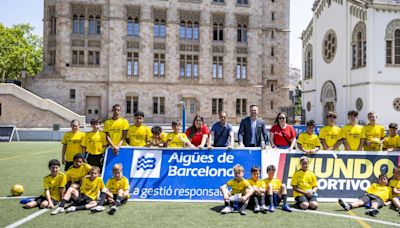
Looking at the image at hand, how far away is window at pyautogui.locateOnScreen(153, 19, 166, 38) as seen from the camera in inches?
1614

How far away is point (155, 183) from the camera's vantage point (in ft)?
29.5

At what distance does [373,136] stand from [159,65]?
1309 inches

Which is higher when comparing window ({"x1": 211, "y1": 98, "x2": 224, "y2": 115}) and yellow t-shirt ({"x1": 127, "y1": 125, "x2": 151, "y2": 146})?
window ({"x1": 211, "y1": 98, "x2": 224, "y2": 115})

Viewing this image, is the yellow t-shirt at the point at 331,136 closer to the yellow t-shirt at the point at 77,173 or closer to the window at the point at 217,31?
the yellow t-shirt at the point at 77,173

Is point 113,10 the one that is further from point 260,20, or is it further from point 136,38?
point 260,20

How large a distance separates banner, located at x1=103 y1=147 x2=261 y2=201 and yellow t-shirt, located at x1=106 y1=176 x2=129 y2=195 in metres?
0.59

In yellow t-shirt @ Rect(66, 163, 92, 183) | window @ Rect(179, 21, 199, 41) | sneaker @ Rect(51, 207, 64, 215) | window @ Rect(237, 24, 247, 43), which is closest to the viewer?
sneaker @ Rect(51, 207, 64, 215)

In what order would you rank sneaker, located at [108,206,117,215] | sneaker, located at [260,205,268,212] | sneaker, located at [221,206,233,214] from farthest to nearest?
sneaker, located at [260,205,268,212] < sneaker, located at [221,206,233,214] < sneaker, located at [108,206,117,215]

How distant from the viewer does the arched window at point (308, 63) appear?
1574 inches

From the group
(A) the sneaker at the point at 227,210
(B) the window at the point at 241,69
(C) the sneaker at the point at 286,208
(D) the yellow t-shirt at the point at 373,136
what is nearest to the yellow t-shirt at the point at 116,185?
(A) the sneaker at the point at 227,210

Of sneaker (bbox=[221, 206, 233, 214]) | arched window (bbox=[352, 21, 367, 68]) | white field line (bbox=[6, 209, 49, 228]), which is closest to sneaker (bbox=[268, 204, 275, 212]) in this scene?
sneaker (bbox=[221, 206, 233, 214])

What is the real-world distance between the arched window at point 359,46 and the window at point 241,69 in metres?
13.8

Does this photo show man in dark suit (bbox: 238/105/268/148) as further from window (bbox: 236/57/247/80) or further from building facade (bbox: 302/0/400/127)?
window (bbox: 236/57/247/80)

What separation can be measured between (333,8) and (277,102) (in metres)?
14.3
